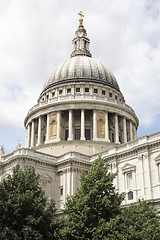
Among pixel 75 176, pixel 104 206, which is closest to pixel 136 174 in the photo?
pixel 75 176

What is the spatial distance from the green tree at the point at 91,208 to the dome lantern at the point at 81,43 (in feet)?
160

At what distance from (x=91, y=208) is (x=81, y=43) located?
54.8 m

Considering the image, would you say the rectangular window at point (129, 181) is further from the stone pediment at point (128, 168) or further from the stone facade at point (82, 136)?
the stone pediment at point (128, 168)

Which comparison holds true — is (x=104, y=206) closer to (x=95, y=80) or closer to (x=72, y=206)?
(x=72, y=206)

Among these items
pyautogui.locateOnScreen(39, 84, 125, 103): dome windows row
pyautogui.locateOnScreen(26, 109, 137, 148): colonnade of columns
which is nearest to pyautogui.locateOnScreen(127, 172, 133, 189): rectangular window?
pyautogui.locateOnScreen(26, 109, 137, 148): colonnade of columns

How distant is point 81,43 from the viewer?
79.3 meters

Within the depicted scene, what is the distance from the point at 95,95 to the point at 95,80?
5374mm

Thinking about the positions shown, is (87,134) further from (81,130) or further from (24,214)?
(24,214)

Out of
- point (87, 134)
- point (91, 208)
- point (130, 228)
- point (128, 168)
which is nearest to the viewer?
point (130, 228)

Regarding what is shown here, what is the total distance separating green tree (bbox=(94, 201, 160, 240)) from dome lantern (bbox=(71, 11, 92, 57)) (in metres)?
52.3

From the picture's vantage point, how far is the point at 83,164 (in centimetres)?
5088

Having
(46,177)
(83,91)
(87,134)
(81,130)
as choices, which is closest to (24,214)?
(46,177)

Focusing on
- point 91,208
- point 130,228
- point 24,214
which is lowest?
point 130,228

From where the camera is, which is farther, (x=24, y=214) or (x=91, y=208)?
(x=24, y=214)
